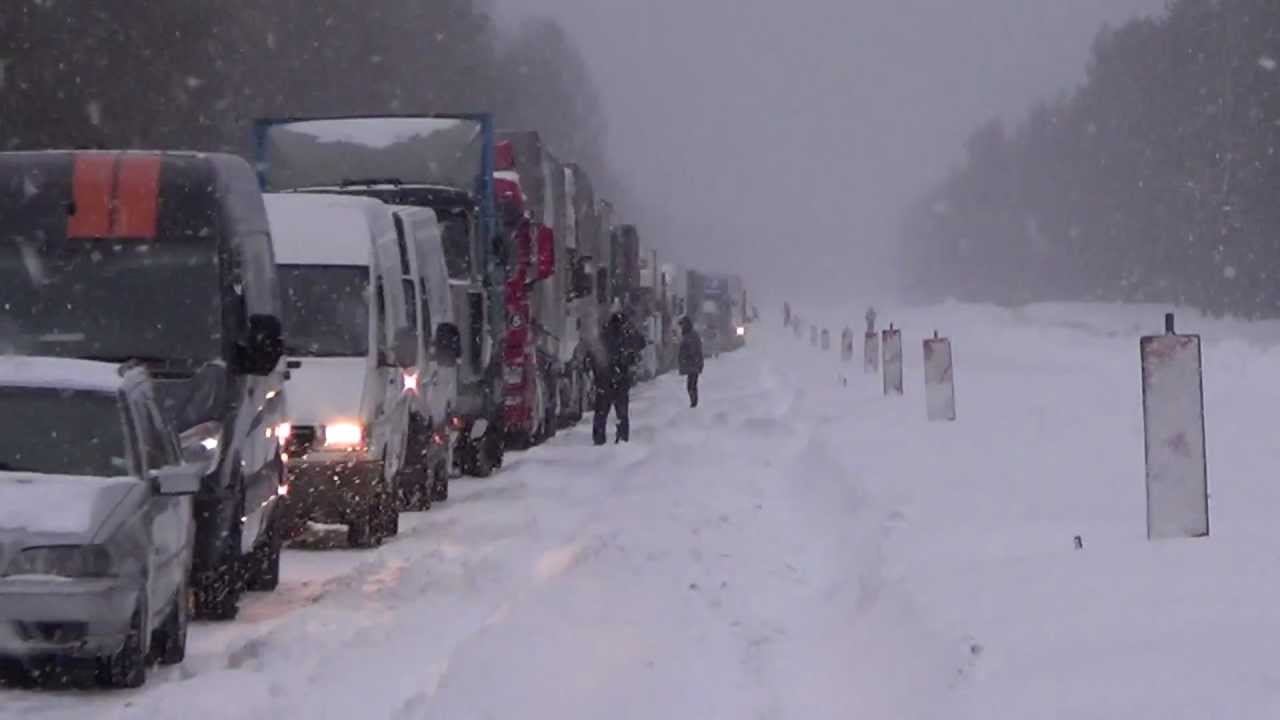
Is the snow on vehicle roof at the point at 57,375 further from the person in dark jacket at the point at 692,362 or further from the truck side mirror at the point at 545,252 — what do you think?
the person in dark jacket at the point at 692,362

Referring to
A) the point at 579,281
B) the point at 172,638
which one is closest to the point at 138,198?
the point at 172,638

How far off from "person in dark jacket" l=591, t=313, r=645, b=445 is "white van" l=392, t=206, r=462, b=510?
689 cm

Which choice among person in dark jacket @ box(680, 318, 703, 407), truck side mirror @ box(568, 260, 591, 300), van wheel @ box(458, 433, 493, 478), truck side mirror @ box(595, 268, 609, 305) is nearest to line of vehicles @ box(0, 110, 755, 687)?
van wheel @ box(458, 433, 493, 478)

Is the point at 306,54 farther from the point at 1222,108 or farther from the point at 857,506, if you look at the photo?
the point at 857,506

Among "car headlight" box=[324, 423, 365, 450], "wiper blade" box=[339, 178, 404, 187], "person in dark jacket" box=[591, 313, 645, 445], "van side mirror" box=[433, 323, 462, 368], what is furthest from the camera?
"person in dark jacket" box=[591, 313, 645, 445]

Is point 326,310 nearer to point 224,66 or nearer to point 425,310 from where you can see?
point 425,310

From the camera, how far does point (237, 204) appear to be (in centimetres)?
1256

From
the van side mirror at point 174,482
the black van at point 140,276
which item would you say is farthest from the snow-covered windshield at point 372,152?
the van side mirror at point 174,482

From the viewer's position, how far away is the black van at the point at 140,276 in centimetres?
1208

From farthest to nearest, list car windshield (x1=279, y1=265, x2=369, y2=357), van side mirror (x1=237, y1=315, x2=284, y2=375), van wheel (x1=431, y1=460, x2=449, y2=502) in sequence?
van wheel (x1=431, y1=460, x2=449, y2=502) < car windshield (x1=279, y1=265, x2=369, y2=357) < van side mirror (x1=237, y1=315, x2=284, y2=375)

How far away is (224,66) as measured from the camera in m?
65.6

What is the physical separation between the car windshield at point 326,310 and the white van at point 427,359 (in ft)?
2.91

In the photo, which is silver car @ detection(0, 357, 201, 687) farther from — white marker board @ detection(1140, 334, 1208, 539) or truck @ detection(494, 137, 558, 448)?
truck @ detection(494, 137, 558, 448)

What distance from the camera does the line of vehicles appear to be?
9406mm
